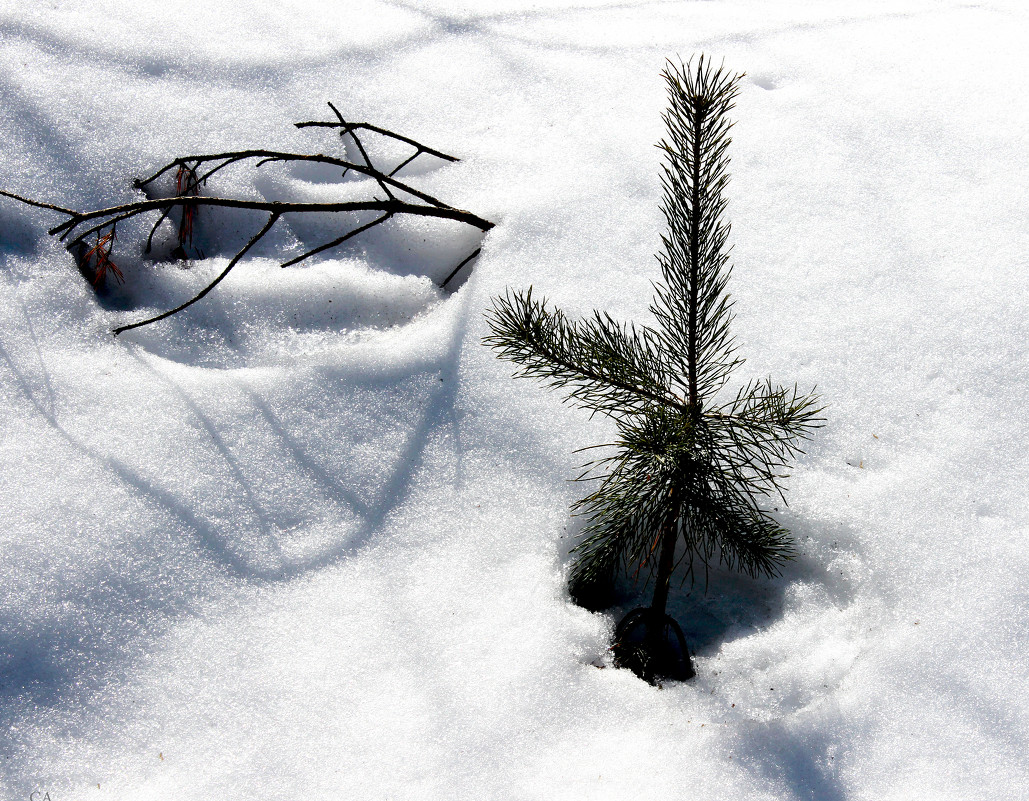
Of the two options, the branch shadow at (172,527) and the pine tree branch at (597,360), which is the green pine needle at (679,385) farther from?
the branch shadow at (172,527)

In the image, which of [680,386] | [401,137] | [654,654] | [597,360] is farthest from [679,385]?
[401,137]

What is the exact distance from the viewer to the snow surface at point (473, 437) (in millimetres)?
1553

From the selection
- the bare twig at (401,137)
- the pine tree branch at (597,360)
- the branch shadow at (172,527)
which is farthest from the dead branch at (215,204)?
the pine tree branch at (597,360)

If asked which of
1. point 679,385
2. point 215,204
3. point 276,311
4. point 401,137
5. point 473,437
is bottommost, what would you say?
point 473,437

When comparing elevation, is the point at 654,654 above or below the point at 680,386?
below

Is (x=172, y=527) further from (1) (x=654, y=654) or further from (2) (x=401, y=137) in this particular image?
(2) (x=401, y=137)

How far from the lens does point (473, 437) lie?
201cm

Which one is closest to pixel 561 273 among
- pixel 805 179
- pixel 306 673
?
pixel 805 179

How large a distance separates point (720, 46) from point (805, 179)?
2.68 ft

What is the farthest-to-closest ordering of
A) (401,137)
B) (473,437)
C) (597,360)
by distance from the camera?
(401,137)
(473,437)
(597,360)

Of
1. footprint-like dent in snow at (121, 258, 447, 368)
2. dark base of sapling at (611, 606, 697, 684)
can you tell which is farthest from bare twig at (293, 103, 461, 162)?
dark base of sapling at (611, 606, 697, 684)

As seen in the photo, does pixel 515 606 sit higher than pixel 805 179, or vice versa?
pixel 805 179

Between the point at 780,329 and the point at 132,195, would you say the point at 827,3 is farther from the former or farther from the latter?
the point at 132,195

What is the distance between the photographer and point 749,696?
161 centimetres
